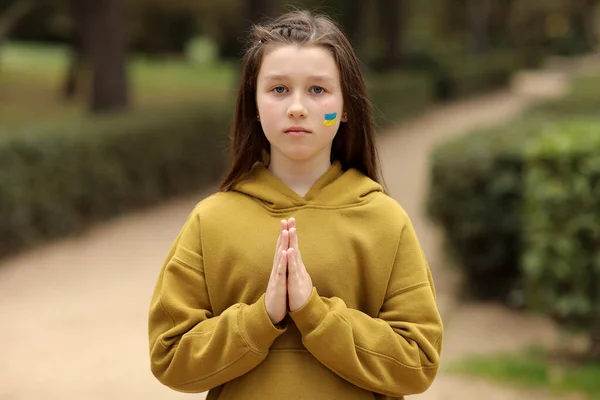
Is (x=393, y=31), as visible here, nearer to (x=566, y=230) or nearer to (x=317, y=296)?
(x=566, y=230)

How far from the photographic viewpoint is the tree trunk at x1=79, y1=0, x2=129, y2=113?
14.5 metres

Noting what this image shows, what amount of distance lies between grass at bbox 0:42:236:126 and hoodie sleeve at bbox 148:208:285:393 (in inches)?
498

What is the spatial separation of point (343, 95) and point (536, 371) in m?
4.20

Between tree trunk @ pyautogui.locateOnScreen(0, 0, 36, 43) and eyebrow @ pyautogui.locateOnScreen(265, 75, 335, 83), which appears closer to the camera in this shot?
eyebrow @ pyautogui.locateOnScreen(265, 75, 335, 83)

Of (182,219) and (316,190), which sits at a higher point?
(316,190)

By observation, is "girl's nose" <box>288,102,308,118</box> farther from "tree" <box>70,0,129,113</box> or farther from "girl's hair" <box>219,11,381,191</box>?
"tree" <box>70,0,129,113</box>

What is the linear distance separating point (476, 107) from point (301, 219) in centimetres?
2601

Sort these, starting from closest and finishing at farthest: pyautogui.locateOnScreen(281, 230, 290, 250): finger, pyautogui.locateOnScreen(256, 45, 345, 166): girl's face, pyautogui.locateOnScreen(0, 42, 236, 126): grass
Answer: pyautogui.locateOnScreen(281, 230, 290, 250): finger, pyautogui.locateOnScreen(256, 45, 345, 166): girl's face, pyautogui.locateOnScreen(0, 42, 236, 126): grass

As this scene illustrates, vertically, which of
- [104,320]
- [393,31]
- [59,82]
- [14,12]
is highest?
[14,12]

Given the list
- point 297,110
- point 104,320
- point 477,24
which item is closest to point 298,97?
point 297,110

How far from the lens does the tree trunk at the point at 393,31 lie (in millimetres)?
27656

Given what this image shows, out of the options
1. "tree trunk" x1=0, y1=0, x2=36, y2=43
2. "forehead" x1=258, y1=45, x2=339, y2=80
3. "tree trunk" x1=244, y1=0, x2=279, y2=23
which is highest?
"forehead" x1=258, y1=45, x2=339, y2=80

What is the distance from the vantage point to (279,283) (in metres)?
1.93

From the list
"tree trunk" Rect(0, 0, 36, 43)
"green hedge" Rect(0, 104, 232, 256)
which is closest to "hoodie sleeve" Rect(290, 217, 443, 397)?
"green hedge" Rect(0, 104, 232, 256)
